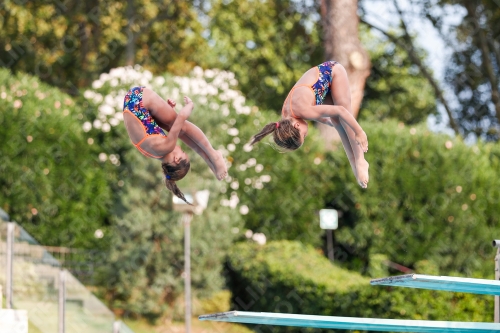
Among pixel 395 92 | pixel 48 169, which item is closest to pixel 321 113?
pixel 48 169

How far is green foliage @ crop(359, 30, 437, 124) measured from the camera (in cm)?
2258

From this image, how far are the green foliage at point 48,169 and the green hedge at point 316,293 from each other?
2.33m

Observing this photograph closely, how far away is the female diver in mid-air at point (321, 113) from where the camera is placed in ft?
16.3

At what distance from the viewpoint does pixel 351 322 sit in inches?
205

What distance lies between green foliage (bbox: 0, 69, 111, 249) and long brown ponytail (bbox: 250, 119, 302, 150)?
27.4ft

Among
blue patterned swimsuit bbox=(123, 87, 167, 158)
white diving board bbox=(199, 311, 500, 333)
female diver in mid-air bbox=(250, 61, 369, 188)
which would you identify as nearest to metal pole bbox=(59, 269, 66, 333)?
white diving board bbox=(199, 311, 500, 333)

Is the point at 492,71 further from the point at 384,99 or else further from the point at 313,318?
the point at 313,318

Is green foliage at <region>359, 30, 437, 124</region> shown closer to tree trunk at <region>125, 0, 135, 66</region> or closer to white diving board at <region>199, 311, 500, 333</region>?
tree trunk at <region>125, 0, 135, 66</region>

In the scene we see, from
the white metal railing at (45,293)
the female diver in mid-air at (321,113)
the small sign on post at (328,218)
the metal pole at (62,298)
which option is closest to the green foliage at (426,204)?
the small sign on post at (328,218)

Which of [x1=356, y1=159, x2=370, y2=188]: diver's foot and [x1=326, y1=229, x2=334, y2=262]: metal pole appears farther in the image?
[x1=326, y1=229, x2=334, y2=262]: metal pole

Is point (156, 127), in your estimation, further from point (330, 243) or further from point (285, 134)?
point (330, 243)

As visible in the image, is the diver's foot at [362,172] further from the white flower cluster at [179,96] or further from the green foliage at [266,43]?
the green foliage at [266,43]

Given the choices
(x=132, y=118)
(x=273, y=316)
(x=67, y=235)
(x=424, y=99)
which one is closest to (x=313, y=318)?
(x=273, y=316)

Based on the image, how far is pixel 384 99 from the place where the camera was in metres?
22.6
